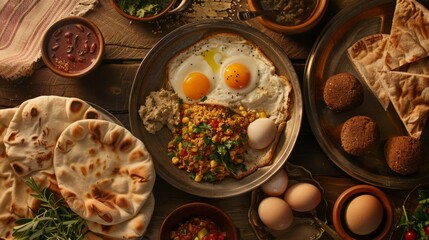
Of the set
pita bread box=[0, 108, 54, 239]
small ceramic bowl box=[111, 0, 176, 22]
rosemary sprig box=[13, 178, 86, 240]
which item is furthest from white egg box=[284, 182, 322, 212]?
pita bread box=[0, 108, 54, 239]

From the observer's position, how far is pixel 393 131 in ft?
13.3

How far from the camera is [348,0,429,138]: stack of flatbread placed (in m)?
3.85

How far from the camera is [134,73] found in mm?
4137

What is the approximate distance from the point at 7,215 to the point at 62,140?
58cm

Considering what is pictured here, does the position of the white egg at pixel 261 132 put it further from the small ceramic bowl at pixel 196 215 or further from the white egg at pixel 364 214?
the white egg at pixel 364 214

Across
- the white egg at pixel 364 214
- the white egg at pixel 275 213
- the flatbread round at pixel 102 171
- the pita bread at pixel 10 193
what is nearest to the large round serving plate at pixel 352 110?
the white egg at pixel 364 214

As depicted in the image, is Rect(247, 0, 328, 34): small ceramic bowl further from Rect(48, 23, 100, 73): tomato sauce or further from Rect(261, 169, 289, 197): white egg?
Rect(48, 23, 100, 73): tomato sauce

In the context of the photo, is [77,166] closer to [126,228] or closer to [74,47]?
[126,228]

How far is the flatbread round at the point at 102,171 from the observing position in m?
3.56

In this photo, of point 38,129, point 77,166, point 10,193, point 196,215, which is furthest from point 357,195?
point 10,193

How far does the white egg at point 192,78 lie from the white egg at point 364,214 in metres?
1.26

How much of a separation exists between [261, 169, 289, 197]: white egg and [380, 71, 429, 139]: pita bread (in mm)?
895

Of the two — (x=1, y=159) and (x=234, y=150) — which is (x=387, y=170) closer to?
(x=234, y=150)

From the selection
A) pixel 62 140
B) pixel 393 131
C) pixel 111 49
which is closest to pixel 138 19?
pixel 111 49
